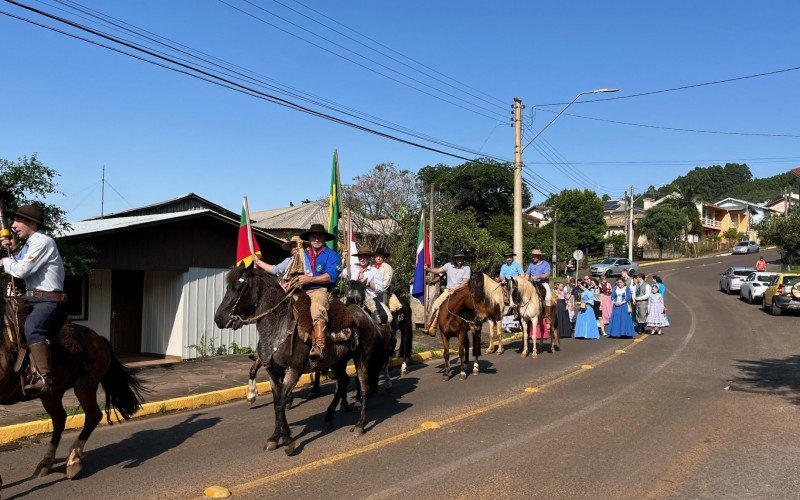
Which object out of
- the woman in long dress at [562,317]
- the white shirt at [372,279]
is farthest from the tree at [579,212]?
the white shirt at [372,279]

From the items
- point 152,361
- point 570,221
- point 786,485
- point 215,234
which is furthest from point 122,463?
point 570,221

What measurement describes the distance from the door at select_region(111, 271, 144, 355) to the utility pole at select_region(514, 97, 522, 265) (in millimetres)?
12537

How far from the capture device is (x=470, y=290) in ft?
39.1

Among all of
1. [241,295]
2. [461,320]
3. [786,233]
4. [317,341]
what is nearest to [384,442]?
[317,341]

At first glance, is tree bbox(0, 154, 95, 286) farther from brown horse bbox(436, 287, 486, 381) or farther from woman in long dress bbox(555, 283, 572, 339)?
woman in long dress bbox(555, 283, 572, 339)

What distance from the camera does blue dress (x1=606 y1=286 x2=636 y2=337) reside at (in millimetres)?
19328

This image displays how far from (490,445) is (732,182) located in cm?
17100

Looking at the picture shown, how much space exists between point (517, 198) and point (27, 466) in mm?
18426

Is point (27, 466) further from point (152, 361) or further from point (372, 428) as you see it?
point (152, 361)

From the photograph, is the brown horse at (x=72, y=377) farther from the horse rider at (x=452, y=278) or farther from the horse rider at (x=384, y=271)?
the horse rider at (x=452, y=278)

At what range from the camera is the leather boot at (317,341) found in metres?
7.06

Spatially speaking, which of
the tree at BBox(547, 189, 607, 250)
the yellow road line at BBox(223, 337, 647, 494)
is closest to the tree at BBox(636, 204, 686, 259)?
the tree at BBox(547, 189, 607, 250)

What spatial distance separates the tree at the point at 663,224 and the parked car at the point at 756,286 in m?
36.0

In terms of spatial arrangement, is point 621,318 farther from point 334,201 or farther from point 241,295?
point 241,295
